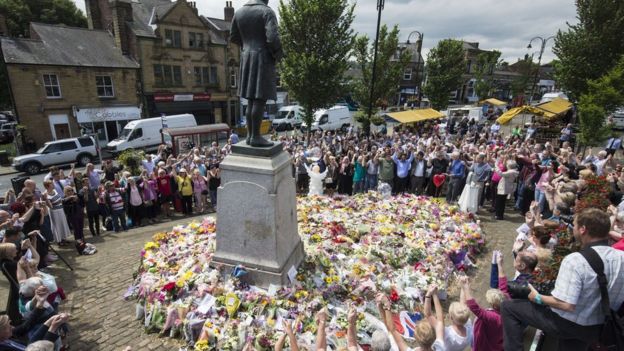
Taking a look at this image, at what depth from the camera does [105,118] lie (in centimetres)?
2669

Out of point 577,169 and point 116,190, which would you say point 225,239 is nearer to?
point 116,190

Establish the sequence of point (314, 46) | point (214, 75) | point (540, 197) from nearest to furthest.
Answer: point (540, 197) < point (314, 46) < point (214, 75)

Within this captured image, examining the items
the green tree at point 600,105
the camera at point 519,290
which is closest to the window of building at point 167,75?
A: the green tree at point 600,105

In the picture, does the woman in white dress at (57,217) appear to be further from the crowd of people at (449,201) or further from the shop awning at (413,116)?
the shop awning at (413,116)

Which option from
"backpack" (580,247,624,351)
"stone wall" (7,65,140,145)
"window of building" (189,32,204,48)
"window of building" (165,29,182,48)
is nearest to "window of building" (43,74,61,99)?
"stone wall" (7,65,140,145)

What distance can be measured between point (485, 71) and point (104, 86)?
55.0m

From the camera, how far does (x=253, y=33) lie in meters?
5.48

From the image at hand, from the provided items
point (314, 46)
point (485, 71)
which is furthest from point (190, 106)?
point (485, 71)

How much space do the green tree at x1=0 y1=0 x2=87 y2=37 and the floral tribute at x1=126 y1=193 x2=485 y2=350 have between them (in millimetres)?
38258

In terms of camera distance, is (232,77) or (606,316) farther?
(232,77)

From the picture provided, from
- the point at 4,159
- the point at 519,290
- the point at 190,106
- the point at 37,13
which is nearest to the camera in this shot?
the point at 519,290

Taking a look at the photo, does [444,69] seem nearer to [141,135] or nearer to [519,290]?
[141,135]

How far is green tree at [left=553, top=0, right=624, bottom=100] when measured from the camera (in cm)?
1688

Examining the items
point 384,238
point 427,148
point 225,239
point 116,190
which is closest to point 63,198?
point 116,190
